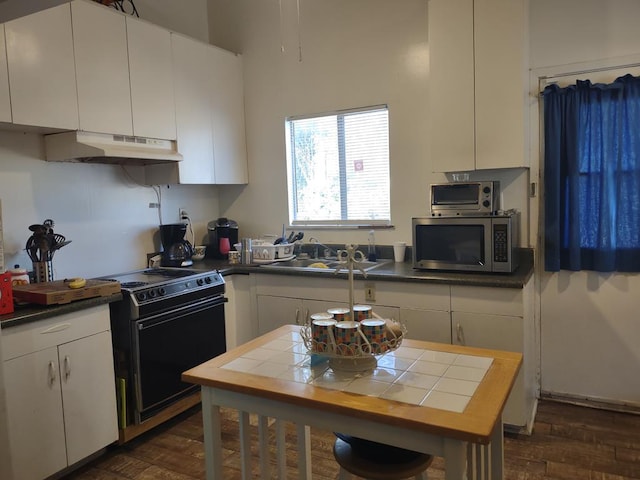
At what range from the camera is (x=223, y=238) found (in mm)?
4066

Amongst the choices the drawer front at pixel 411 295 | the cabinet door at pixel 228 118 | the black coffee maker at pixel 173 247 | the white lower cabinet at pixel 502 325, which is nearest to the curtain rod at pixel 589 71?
the white lower cabinet at pixel 502 325

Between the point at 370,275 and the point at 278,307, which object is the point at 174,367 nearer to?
the point at 278,307

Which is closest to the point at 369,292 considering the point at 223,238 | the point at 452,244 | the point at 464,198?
the point at 452,244

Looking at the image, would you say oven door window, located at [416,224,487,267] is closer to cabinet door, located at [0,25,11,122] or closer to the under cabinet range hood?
the under cabinet range hood

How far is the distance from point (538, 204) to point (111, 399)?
2859 mm

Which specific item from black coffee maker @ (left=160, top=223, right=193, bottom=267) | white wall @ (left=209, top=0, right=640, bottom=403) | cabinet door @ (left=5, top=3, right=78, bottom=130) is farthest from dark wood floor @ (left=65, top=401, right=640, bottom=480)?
cabinet door @ (left=5, top=3, right=78, bottom=130)

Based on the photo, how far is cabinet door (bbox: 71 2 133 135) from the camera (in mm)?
2865

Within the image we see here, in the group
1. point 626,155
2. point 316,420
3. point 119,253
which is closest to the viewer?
point 316,420

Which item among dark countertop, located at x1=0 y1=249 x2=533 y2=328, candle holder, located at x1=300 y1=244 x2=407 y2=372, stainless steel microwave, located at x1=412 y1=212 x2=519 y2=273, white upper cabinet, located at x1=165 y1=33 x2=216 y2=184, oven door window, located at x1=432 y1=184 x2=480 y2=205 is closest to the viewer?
candle holder, located at x1=300 y1=244 x2=407 y2=372

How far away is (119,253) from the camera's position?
11.4ft

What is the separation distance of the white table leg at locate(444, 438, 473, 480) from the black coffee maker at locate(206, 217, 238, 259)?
3047 mm

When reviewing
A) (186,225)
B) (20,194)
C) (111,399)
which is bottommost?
(111,399)

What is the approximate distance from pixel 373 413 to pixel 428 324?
1.71 meters

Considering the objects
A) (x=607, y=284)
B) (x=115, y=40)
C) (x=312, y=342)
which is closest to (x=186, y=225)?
(x=115, y=40)
